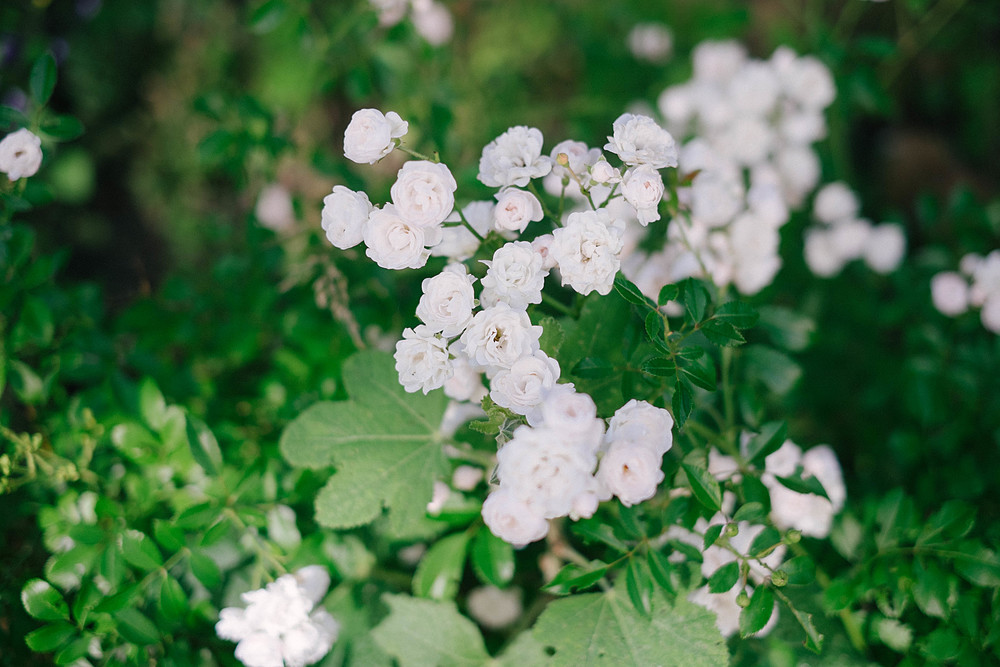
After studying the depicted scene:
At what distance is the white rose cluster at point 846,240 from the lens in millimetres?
2000

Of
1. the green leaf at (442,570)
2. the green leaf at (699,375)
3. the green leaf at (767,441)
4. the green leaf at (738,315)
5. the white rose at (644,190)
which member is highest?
the white rose at (644,190)

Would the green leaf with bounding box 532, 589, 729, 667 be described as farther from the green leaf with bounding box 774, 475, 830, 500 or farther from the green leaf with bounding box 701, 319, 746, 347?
the green leaf with bounding box 701, 319, 746, 347

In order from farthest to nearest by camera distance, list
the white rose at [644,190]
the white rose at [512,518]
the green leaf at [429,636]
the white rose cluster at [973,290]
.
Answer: the white rose cluster at [973,290]
the green leaf at [429,636]
the white rose at [644,190]
the white rose at [512,518]

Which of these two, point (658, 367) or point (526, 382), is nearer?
point (526, 382)

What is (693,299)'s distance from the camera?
1135 mm

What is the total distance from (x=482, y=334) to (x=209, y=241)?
230 centimetres

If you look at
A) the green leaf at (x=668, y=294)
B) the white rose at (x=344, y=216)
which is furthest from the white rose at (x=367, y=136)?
the green leaf at (x=668, y=294)

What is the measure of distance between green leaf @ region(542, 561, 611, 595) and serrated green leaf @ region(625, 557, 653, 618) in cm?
4

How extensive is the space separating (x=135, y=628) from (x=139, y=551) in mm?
147

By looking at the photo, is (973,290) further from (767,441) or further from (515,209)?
(515,209)

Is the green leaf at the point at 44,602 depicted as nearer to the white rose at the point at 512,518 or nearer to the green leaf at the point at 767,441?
the white rose at the point at 512,518

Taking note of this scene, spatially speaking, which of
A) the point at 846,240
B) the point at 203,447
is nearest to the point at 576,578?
the point at 203,447

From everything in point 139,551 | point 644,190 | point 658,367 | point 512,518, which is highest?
point 644,190

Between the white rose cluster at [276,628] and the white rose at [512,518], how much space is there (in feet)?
1.76
